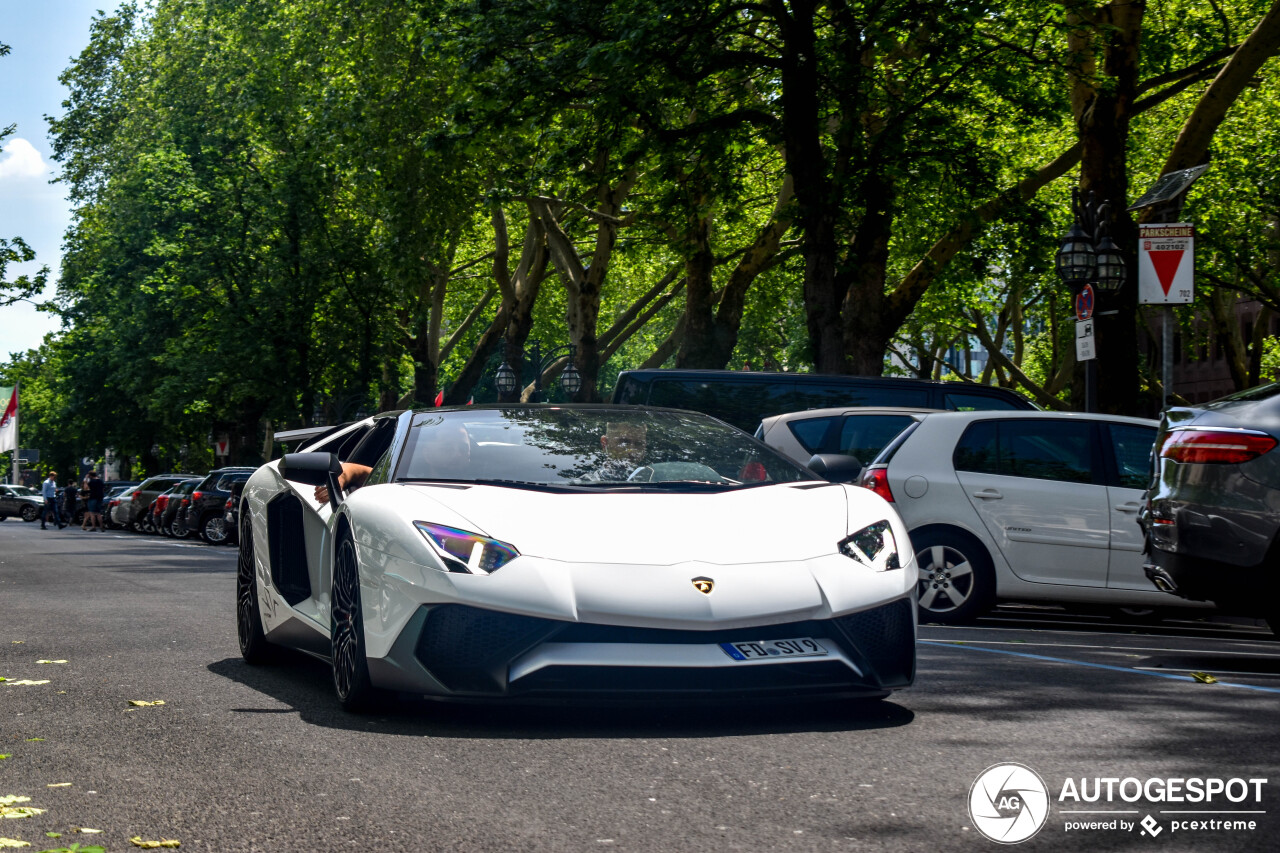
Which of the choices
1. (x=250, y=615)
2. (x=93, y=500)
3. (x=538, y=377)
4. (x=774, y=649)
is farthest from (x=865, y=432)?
(x=93, y=500)

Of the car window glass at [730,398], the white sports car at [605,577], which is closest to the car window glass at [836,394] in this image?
the car window glass at [730,398]

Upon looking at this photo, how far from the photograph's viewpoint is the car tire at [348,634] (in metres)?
6.18

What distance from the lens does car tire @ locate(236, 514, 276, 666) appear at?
8219 mm

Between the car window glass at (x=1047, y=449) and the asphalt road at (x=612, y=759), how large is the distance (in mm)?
2972

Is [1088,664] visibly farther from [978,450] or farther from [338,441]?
[338,441]

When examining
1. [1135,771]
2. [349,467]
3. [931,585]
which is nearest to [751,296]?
[931,585]

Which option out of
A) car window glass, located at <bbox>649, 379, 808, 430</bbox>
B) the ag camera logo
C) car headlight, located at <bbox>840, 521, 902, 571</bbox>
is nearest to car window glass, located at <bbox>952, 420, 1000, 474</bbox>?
car window glass, located at <bbox>649, 379, 808, 430</bbox>

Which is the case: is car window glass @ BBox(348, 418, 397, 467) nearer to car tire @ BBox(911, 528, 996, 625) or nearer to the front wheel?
car tire @ BBox(911, 528, 996, 625)

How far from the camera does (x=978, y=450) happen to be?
38.3 feet

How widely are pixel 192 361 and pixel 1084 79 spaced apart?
26911 millimetres

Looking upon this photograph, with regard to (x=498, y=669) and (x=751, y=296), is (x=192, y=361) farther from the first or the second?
(x=498, y=669)

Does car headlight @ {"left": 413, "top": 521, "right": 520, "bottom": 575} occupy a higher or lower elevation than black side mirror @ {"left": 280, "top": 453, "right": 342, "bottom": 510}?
lower

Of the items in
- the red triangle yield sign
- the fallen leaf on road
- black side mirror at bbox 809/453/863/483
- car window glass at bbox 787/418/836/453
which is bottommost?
the fallen leaf on road

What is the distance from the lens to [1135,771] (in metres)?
4.98
